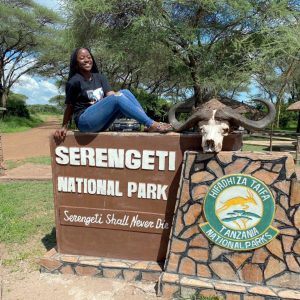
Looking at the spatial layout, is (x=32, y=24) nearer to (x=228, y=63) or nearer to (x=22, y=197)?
(x=228, y=63)

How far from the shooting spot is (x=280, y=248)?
335 centimetres

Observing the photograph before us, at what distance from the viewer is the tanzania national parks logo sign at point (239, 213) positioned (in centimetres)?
338

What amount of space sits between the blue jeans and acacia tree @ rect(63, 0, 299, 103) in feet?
35.7

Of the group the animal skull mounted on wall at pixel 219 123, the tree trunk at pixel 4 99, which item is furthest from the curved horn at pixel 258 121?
the tree trunk at pixel 4 99

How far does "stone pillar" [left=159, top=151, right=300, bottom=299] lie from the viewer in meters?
3.31

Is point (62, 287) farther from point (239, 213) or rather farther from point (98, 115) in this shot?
point (239, 213)

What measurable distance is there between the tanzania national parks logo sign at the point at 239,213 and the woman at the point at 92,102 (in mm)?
814

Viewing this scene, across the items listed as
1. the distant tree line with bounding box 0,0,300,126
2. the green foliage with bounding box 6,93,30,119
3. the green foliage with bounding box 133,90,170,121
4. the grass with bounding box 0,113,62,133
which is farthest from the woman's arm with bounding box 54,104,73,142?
the green foliage with bounding box 6,93,30,119

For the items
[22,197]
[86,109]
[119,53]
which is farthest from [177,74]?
[86,109]

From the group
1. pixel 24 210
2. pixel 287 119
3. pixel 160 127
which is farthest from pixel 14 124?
pixel 287 119

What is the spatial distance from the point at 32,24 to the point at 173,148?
27415 mm

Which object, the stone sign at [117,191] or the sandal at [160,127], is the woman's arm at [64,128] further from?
the sandal at [160,127]

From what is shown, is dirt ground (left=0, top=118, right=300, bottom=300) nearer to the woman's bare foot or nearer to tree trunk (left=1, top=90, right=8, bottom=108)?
the woman's bare foot

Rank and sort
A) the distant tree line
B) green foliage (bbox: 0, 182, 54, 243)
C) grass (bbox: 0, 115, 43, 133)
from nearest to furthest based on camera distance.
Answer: green foliage (bbox: 0, 182, 54, 243)
the distant tree line
grass (bbox: 0, 115, 43, 133)
